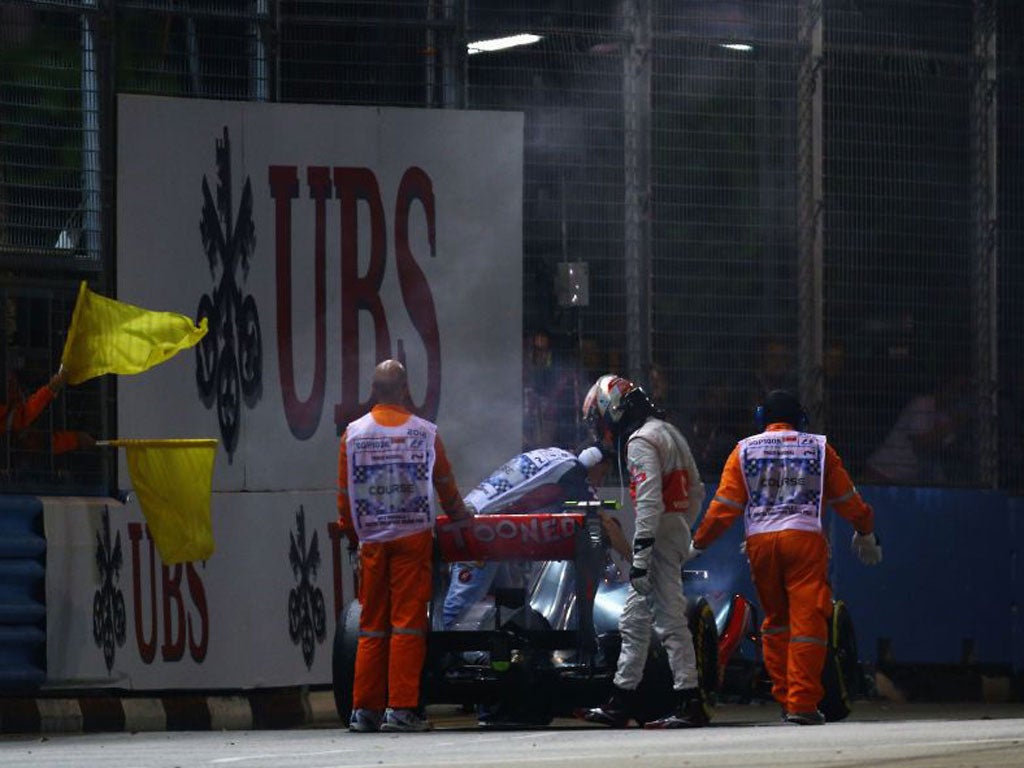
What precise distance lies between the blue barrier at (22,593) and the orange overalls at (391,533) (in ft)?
8.85

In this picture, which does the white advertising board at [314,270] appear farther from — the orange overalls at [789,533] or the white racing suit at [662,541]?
the orange overalls at [789,533]

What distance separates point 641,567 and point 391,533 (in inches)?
46.1

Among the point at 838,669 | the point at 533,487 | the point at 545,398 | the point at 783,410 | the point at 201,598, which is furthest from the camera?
the point at 545,398

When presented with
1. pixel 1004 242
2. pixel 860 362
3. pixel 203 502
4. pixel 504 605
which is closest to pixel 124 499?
pixel 203 502

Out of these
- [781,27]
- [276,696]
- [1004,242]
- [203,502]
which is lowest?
[276,696]

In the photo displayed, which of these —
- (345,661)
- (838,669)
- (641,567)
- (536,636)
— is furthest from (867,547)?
→ (345,661)

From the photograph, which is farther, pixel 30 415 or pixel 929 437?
pixel 929 437

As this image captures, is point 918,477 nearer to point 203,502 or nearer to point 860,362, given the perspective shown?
point 860,362

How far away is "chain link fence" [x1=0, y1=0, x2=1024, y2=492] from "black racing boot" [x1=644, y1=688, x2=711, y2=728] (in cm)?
423

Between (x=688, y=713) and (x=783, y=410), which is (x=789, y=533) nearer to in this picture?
(x=783, y=410)

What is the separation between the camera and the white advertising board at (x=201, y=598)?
1495 centimetres

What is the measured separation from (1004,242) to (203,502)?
19.6 feet

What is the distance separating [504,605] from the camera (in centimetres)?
1229

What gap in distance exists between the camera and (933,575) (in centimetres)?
1772
